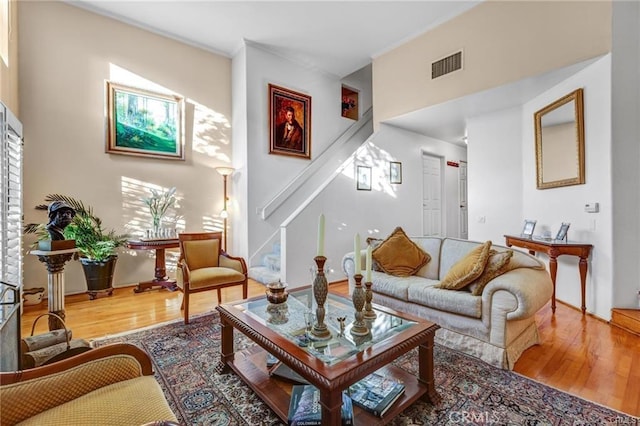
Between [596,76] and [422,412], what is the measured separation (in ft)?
12.3

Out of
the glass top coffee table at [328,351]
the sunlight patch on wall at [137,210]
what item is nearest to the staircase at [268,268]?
the sunlight patch on wall at [137,210]

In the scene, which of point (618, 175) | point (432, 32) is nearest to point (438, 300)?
point (618, 175)

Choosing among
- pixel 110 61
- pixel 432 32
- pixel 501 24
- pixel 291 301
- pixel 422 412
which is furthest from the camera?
pixel 432 32

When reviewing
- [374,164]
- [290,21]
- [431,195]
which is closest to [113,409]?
[374,164]

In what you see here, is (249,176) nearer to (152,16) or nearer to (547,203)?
(152,16)

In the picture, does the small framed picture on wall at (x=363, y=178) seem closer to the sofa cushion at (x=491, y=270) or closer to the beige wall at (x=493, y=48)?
the beige wall at (x=493, y=48)

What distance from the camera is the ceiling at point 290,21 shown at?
394cm

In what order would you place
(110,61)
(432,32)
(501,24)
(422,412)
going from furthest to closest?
(432,32) < (110,61) < (501,24) < (422,412)

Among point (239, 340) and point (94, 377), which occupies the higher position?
point (94, 377)

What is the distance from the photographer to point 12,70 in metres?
3.26

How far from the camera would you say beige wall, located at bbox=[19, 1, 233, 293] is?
360 centimetres

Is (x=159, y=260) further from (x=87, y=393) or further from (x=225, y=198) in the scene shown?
(x=87, y=393)

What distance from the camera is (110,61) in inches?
161

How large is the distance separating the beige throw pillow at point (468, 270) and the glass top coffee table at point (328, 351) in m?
0.79
